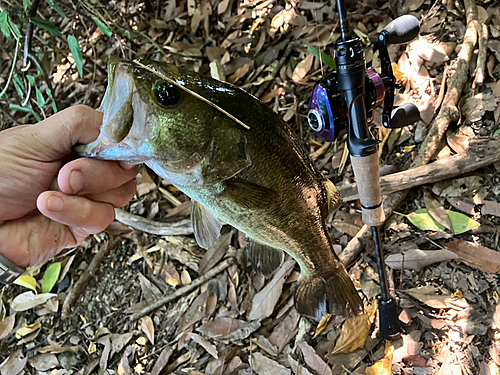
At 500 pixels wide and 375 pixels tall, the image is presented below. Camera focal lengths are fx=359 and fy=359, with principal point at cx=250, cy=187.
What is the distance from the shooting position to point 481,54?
180 cm

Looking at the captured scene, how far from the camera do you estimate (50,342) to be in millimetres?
2232

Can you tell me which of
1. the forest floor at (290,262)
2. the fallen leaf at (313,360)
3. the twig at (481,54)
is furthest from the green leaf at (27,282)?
the twig at (481,54)

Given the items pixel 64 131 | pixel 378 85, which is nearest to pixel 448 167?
pixel 378 85

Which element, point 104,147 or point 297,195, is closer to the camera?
point 104,147

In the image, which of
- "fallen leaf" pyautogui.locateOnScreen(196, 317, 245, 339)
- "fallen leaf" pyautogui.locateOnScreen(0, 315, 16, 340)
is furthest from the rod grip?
"fallen leaf" pyautogui.locateOnScreen(0, 315, 16, 340)

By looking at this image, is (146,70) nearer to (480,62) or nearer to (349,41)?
(349,41)

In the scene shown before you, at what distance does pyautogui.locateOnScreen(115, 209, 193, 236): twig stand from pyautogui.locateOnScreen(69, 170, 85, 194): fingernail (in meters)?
1.13

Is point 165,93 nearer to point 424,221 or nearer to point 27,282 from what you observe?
point 424,221

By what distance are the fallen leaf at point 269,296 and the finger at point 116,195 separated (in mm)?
934

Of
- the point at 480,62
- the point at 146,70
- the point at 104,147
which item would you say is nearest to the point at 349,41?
the point at 146,70

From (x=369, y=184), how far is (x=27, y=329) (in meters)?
2.34

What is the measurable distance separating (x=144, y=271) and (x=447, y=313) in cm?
167

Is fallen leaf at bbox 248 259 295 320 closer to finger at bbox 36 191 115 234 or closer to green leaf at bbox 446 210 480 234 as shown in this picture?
green leaf at bbox 446 210 480 234

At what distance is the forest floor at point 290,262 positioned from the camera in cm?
158
